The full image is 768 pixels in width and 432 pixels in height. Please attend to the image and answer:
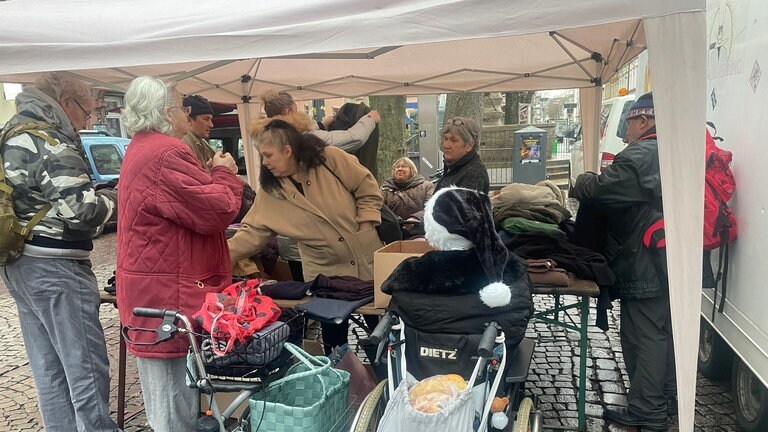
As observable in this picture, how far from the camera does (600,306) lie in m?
3.25

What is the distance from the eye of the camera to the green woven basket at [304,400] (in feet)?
7.60

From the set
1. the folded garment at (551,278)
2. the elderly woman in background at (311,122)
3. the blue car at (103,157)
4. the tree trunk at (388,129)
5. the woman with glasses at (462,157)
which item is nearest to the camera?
the folded garment at (551,278)

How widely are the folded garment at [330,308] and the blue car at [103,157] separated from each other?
9.85 metres

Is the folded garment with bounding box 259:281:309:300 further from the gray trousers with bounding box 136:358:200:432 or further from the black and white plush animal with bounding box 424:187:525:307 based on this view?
the black and white plush animal with bounding box 424:187:525:307

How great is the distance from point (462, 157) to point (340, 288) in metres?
1.59

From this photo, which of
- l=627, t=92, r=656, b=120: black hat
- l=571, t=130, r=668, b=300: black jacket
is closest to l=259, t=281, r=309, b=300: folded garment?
l=571, t=130, r=668, b=300: black jacket

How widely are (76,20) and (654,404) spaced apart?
144 inches

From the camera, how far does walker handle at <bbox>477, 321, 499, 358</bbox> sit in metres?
2.02

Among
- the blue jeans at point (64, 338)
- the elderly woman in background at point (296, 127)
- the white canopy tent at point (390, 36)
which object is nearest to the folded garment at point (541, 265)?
the white canopy tent at point (390, 36)

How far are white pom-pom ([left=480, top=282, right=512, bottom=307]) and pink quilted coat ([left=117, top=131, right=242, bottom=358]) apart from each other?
4.03 feet

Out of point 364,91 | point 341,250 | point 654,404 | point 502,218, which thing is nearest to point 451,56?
point 364,91

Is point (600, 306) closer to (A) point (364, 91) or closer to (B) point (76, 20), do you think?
(B) point (76, 20)

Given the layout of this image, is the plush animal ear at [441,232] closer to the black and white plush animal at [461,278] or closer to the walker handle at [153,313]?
the black and white plush animal at [461,278]

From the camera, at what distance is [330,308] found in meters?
2.87
